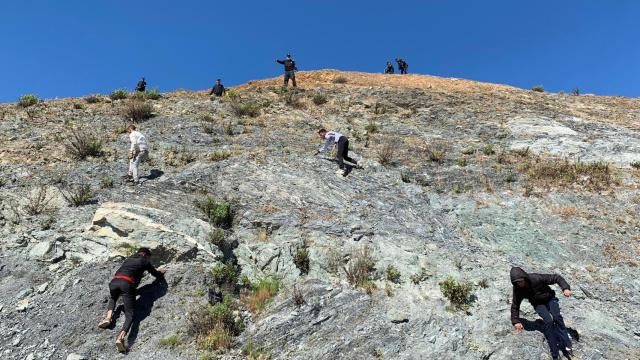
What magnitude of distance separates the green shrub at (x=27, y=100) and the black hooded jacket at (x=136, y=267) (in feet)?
43.6

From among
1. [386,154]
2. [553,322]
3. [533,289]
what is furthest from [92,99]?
[553,322]

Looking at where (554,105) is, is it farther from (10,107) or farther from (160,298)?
(10,107)

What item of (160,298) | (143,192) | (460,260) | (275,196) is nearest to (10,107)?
(143,192)

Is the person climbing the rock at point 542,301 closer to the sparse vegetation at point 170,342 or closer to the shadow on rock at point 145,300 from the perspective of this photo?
the sparse vegetation at point 170,342

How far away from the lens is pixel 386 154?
15711 millimetres

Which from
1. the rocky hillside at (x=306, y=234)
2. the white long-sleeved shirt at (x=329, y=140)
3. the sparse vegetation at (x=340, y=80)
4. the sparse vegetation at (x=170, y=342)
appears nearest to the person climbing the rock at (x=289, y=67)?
the sparse vegetation at (x=340, y=80)

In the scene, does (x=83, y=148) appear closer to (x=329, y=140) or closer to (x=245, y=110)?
(x=245, y=110)

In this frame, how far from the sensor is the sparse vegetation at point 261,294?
8914mm

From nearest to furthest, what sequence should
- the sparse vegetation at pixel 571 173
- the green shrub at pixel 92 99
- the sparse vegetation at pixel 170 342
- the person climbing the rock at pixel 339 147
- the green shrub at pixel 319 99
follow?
the sparse vegetation at pixel 170 342, the sparse vegetation at pixel 571 173, the person climbing the rock at pixel 339 147, the green shrub at pixel 92 99, the green shrub at pixel 319 99

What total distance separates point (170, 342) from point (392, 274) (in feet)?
15.3

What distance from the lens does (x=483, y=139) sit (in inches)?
715

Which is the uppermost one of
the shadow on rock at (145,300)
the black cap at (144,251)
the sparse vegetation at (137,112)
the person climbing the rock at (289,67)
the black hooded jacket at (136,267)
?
the person climbing the rock at (289,67)

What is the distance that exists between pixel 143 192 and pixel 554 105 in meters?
20.1

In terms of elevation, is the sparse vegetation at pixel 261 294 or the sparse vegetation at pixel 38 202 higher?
the sparse vegetation at pixel 38 202
